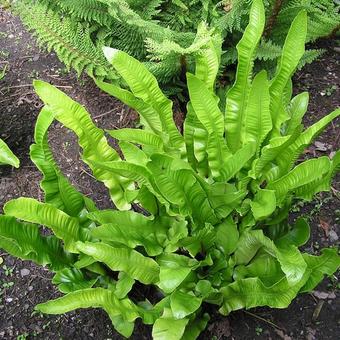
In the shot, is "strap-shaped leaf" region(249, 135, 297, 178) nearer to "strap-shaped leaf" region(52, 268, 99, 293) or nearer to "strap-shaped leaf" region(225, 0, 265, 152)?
"strap-shaped leaf" region(225, 0, 265, 152)

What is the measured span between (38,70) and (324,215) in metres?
1.87

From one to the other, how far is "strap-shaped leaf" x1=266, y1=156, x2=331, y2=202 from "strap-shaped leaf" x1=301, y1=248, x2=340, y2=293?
25 cm

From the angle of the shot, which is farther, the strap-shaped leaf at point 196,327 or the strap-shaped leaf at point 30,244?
the strap-shaped leaf at point 196,327

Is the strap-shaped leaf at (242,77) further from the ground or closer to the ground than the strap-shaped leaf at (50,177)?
further from the ground

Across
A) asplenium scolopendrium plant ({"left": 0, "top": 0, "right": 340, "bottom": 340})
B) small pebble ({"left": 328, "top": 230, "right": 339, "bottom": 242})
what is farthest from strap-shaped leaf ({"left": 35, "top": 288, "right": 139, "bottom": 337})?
small pebble ({"left": 328, "top": 230, "right": 339, "bottom": 242})

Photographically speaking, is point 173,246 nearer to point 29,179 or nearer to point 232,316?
point 232,316

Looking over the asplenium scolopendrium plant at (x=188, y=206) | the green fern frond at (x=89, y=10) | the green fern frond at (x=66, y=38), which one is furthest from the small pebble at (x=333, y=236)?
the green fern frond at (x=89, y=10)

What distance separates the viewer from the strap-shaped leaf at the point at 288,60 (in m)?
2.06

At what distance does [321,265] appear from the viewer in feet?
6.37

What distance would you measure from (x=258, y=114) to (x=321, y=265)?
0.61m

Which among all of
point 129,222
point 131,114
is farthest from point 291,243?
point 131,114

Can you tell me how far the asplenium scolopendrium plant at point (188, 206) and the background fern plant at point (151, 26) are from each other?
0.52 m

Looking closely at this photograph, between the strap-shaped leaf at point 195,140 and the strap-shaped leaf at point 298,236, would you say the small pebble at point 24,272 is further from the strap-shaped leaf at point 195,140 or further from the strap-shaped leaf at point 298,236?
the strap-shaped leaf at point 298,236

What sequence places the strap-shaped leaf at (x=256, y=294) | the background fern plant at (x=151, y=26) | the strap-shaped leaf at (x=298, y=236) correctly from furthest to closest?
1. the background fern plant at (x=151, y=26)
2. the strap-shaped leaf at (x=298, y=236)
3. the strap-shaped leaf at (x=256, y=294)
